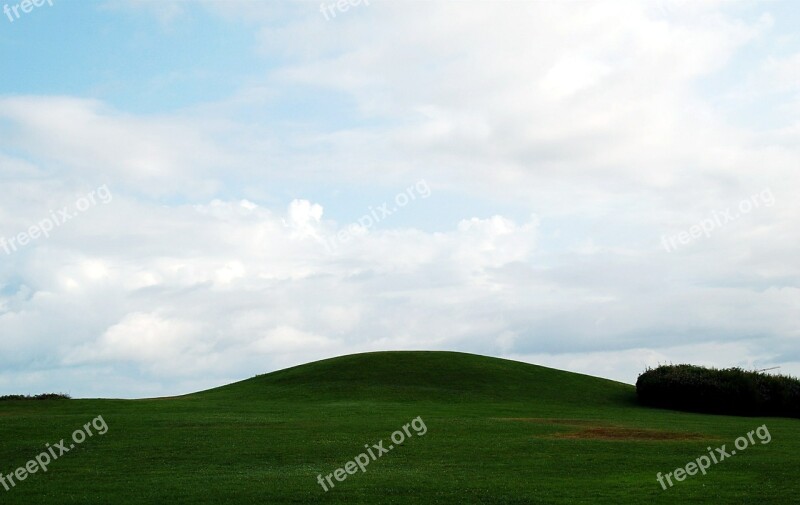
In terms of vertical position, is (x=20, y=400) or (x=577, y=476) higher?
(x=20, y=400)

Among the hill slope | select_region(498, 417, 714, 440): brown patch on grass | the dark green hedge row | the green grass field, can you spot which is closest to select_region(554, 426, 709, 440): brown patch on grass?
select_region(498, 417, 714, 440): brown patch on grass

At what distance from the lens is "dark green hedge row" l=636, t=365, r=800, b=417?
7131cm

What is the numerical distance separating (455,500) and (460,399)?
39.9m

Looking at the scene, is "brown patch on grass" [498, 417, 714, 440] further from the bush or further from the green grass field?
the bush

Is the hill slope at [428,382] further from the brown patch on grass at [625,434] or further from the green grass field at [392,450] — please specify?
the brown patch on grass at [625,434]

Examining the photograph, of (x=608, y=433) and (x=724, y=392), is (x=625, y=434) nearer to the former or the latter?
(x=608, y=433)

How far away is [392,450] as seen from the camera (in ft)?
132

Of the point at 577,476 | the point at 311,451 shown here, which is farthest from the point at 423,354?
the point at 577,476

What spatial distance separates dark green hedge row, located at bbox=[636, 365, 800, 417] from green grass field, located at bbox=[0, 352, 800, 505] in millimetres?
4457

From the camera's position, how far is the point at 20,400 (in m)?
64.7

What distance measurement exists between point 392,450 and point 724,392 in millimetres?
42556

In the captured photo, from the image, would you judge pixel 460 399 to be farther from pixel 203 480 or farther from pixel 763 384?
pixel 203 480

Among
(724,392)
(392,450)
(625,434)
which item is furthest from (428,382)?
(392,450)

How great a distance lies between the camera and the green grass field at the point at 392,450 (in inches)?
1189
